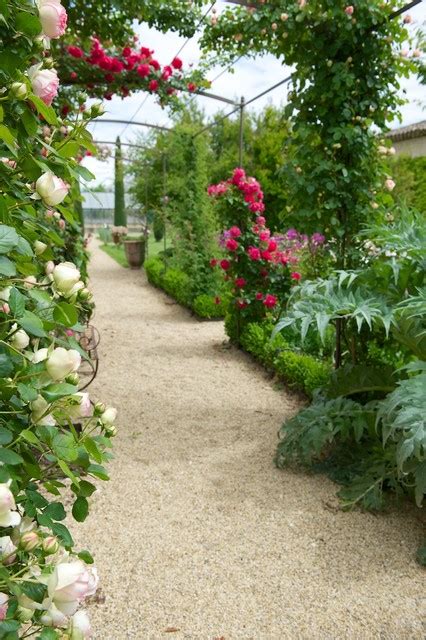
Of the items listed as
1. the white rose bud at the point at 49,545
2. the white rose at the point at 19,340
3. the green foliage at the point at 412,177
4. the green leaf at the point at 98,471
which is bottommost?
the white rose bud at the point at 49,545

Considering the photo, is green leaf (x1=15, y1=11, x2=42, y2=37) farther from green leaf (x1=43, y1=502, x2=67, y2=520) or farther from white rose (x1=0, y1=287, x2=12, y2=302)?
green leaf (x1=43, y1=502, x2=67, y2=520)

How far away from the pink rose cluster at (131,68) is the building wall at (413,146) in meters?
9.13

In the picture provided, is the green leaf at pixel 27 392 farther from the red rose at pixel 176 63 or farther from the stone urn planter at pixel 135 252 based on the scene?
the stone urn planter at pixel 135 252

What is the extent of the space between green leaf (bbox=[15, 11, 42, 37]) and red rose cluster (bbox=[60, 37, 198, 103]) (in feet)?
14.8

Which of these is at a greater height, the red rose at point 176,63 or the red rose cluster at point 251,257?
the red rose at point 176,63

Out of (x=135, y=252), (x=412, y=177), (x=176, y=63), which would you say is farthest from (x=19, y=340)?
(x=135, y=252)

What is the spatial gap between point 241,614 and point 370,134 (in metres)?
3.05

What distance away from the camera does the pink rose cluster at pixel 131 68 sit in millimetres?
5172

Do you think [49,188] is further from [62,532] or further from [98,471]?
[62,532]

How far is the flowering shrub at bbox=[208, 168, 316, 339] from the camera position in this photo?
5910mm

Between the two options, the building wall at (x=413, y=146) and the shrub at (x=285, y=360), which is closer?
the shrub at (x=285, y=360)

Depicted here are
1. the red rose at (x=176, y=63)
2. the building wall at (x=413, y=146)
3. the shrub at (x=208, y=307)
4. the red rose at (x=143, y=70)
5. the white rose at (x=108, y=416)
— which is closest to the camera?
the white rose at (x=108, y=416)

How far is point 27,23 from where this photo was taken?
949 mm

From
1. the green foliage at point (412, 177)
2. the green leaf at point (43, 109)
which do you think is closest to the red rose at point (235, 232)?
the green foliage at point (412, 177)
